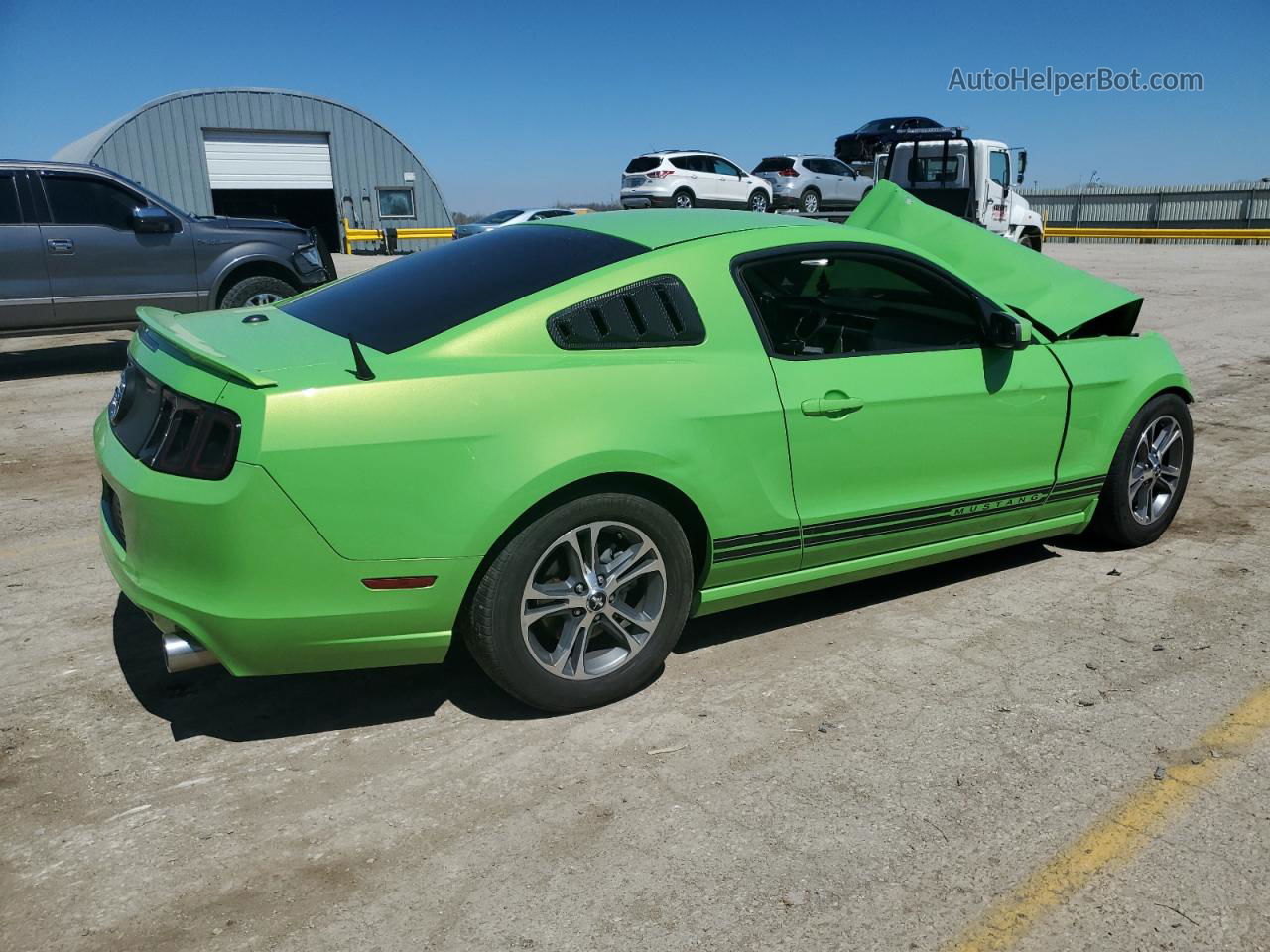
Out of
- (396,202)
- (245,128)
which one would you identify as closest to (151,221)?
(245,128)

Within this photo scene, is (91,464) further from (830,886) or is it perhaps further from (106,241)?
(830,886)

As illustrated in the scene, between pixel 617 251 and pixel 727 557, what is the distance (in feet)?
3.66

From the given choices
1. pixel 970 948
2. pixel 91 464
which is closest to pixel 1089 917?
pixel 970 948

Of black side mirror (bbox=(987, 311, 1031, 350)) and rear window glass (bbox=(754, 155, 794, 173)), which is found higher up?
rear window glass (bbox=(754, 155, 794, 173))

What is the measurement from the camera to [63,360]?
10758 millimetres

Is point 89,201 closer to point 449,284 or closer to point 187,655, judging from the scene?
point 449,284

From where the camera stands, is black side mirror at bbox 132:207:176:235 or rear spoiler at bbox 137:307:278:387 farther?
black side mirror at bbox 132:207:176:235

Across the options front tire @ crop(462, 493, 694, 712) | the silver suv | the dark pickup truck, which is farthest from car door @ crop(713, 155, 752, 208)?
front tire @ crop(462, 493, 694, 712)

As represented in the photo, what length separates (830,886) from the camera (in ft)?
8.16

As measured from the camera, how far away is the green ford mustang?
9.28 feet

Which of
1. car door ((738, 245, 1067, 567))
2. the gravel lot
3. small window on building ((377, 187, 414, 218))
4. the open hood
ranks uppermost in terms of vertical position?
small window on building ((377, 187, 414, 218))

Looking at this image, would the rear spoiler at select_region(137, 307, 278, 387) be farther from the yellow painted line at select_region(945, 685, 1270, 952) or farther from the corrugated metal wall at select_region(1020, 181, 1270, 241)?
the corrugated metal wall at select_region(1020, 181, 1270, 241)

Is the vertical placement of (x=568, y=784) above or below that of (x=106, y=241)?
below

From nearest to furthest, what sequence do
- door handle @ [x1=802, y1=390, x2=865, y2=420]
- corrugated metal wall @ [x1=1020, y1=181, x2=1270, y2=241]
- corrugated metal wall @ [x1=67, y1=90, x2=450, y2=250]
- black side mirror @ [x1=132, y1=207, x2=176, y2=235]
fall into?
door handle @ [x1=802, y1=390, x2=865, y2=420], black side mirror @ [x1=132, y1=207, x2=176, y2=235], corrugated metal wall @ [x1=67, y1=90, x2=450, y2=250], corrugated metal wall @ [x1=1020, y1=181, x2=1270, y2=241]
